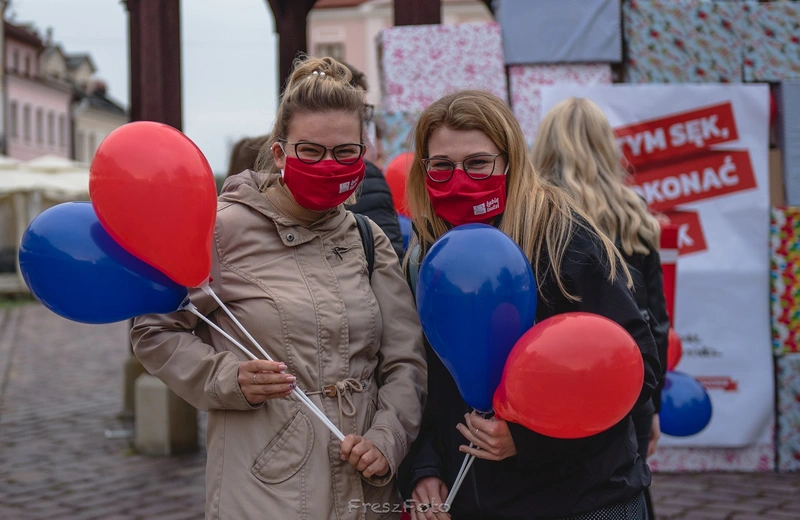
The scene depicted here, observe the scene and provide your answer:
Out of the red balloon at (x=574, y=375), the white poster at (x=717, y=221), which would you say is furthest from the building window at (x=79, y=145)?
the red balloon at (x=574, y=375)

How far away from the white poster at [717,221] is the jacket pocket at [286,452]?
13.4ft

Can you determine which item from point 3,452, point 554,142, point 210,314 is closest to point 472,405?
point 210,314

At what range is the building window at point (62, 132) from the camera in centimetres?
4184

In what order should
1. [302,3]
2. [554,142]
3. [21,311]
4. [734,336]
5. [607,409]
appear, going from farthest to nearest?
1. [21,311]
2. [302,3]
3. [734,336]
4. [554,142]
5. [607,409]

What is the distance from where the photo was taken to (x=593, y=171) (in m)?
3.28

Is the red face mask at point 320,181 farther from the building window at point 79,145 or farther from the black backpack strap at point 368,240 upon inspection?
the building window at point 79,145

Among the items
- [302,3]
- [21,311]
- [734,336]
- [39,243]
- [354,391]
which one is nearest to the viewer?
[39,243]

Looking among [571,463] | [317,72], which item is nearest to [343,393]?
[571,463]

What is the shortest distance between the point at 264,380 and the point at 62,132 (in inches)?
1722

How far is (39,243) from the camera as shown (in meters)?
2.11

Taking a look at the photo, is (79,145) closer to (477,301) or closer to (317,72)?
(317,72)

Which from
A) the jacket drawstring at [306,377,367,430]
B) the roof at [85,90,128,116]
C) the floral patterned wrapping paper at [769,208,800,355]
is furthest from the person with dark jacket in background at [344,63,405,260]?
the roof at [85,90,128,116]

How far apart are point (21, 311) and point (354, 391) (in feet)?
56.4

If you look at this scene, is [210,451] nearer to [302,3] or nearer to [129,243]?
[129,243]
